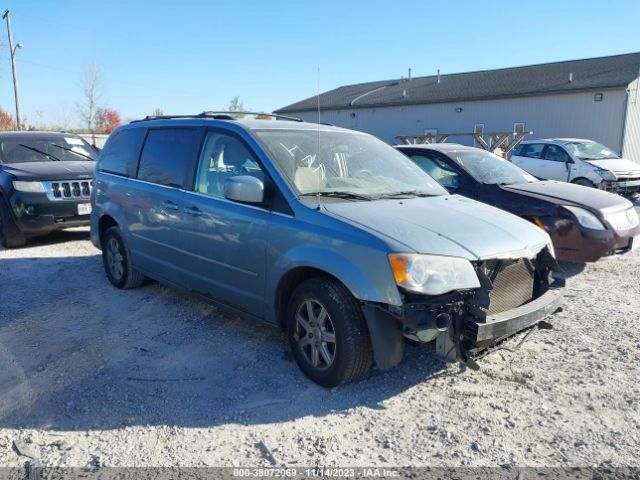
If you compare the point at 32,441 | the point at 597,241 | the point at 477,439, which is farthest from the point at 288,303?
the point at 597,241

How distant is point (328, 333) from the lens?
340 centimetres

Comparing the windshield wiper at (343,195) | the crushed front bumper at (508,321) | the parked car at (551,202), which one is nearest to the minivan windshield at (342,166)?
the windshield wiper at (343,195)

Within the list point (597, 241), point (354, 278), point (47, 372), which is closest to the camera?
point (354, 278)

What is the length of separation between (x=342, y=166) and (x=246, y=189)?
2.98 feet

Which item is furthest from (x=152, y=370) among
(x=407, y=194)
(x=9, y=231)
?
(x=9, y=231)

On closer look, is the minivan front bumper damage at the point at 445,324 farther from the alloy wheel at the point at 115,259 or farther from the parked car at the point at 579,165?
the parked car at the point at 579,165

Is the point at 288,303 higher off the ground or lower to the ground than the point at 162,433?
higher

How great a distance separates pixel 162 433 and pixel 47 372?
1330 millimetres

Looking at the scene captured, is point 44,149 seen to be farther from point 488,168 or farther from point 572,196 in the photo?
point 572,196

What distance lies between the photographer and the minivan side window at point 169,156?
14.9ft

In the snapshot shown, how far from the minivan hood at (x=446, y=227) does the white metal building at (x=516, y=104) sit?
2108cm

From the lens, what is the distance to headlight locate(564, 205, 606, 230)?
18.9 feet

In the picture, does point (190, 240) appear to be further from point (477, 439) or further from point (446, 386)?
point (477, 439)

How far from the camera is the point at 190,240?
4.41m
